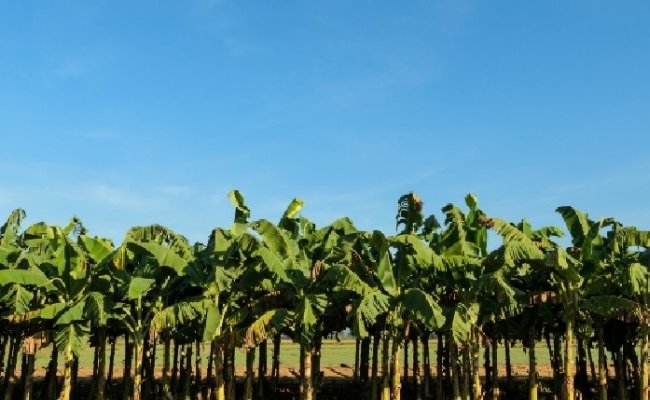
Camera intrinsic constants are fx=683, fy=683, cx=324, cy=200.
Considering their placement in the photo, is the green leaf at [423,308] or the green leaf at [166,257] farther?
the green leaf at [166,257]

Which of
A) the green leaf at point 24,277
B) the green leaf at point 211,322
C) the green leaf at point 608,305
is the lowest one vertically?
the green leaf at point 211,322

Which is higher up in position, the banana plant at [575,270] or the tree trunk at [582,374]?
the banana plant at [575,270]

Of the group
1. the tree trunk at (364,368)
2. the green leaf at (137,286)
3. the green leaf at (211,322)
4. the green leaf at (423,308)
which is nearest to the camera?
the green leaf at (423,308)

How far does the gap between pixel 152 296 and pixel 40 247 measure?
13.6 ft

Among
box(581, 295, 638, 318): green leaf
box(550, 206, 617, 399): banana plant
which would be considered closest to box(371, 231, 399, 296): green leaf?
box(550, 206, 617, 399): banana plant

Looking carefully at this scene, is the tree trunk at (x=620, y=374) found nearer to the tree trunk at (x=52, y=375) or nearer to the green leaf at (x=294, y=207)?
the green leaf at (x=294, y=207)

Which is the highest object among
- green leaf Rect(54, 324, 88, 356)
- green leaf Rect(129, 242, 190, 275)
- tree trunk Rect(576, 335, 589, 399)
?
green leaf Rect(129, 242, 190, 275)

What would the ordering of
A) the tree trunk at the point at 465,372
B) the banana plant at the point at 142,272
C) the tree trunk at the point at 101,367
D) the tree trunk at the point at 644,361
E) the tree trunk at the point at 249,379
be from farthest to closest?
the tree trunk at the point at 101,367 → the tree trunk at the point at 249,379 → the tree trunk at the point at 465,372 → the tree trunk at the point at 644,361 → the banana plant at the point at 142,272

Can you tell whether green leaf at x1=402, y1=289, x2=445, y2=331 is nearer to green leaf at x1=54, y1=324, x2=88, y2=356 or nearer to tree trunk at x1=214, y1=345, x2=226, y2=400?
tree trunk at x1=214, y1=345, x2=226, y2=400

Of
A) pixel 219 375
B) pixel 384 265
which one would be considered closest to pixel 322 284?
pixel 384 265

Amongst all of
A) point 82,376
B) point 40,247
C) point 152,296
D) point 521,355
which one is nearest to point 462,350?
point 152,296

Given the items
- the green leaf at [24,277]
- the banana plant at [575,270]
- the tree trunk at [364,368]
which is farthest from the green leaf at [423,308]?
the green leaf at [24,277]

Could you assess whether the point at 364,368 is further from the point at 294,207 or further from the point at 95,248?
the point at 95,248

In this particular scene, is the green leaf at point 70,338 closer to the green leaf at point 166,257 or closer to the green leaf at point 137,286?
the green leaf at point 137,286
